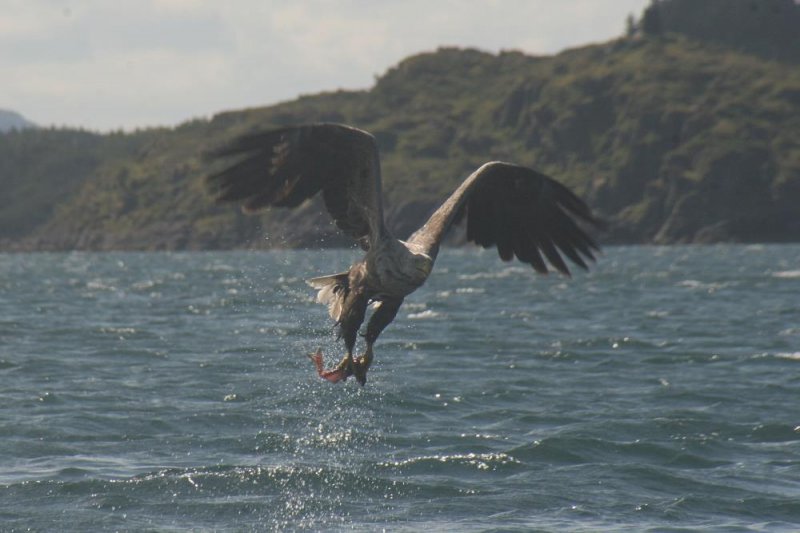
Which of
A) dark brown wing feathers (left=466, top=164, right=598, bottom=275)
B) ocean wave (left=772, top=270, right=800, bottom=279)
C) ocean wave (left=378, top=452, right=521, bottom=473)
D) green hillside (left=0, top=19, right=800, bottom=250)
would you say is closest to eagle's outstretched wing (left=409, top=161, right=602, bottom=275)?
dark brown wing feathers (left=466, top=164, right=598, bottom=275)

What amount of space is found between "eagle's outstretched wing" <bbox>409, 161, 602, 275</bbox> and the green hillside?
299 feet

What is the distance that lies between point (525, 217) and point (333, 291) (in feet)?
6.40

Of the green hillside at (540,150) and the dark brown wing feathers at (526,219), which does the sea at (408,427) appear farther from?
the green hillside at (540,150)

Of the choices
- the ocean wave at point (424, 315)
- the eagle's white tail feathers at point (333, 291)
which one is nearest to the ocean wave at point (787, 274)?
the ocean wave at point (424, 315)

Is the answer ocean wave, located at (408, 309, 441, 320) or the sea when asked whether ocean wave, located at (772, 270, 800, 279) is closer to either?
the sea

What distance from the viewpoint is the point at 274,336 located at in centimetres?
2503

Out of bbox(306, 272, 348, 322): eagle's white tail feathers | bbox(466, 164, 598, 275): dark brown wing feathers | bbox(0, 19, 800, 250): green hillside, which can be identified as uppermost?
bbox(0, 19, 800, 250): green hillside

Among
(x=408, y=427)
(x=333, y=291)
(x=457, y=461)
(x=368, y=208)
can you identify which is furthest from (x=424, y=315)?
(x=368, y=208)

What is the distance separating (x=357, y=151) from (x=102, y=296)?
29759 millimetres

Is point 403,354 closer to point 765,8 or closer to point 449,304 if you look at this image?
point 449,304

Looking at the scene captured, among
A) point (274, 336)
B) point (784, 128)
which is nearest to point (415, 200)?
point (784, 128)

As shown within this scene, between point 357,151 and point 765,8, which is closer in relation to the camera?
point 357,151

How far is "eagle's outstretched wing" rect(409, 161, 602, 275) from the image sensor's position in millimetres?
11953

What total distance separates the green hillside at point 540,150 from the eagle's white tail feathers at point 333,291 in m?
91.7
